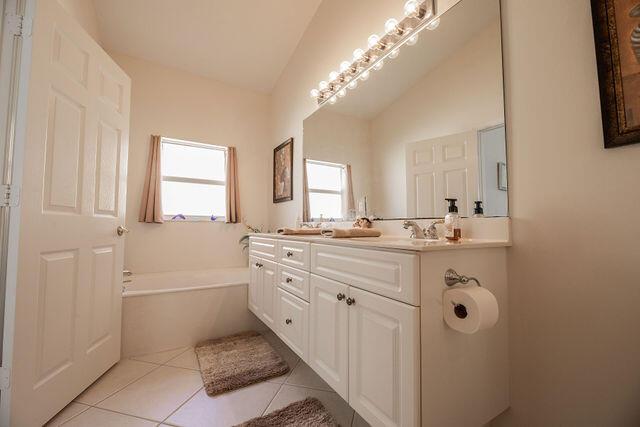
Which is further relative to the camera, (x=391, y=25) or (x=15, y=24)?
(x=391, y=25)

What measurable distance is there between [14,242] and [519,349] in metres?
2.14

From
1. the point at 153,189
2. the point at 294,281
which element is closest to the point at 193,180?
the point at 153,189

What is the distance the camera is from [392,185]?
162 centimetres

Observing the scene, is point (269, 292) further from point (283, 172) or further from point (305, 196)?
point (283, 172)

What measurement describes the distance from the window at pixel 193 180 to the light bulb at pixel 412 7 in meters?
2.42

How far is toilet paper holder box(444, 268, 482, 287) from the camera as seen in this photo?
90 cm

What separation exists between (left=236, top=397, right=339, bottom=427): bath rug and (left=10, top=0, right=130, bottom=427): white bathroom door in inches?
38.3

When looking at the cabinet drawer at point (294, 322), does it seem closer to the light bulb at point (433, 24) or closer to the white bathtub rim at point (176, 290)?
the white bathtub rim at point (176, 290)

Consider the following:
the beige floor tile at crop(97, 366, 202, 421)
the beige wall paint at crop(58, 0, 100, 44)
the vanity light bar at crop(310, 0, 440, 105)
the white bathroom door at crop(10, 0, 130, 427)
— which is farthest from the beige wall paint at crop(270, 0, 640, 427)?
the beige wall paint at crop(58, 0, 100, 44)

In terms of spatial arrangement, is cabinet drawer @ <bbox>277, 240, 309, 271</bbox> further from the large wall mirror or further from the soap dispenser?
the soap dispenser

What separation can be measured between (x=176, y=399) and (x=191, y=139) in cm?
252

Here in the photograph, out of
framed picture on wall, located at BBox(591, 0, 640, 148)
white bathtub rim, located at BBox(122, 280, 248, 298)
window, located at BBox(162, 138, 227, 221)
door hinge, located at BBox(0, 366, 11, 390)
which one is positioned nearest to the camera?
framed picture on wall, located at BBox(591, 0, 640, 148)

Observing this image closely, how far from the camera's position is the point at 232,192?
3.12 metres

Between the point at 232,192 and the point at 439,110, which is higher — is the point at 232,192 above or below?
below
